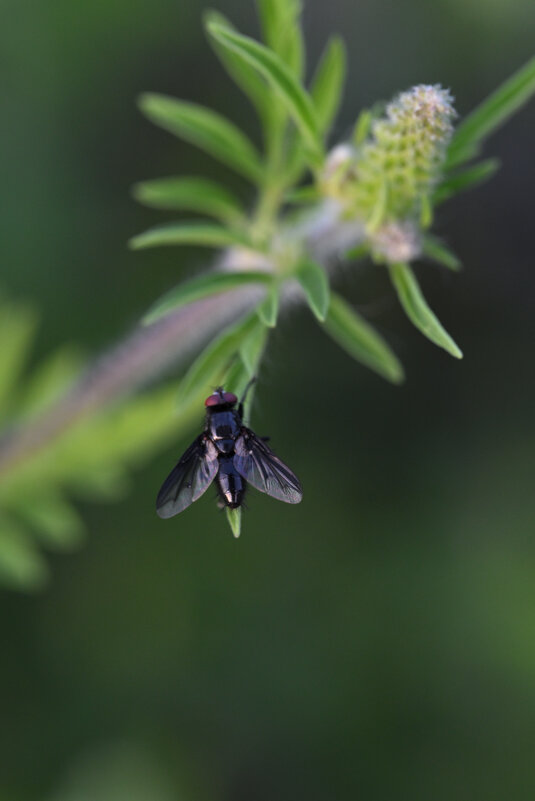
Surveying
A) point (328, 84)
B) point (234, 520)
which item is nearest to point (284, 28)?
point (328, 84)

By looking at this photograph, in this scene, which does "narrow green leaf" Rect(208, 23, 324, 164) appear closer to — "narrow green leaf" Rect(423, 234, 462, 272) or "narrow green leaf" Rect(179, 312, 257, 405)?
"narrow green leaf" Rect(423, 234, 462, 272)

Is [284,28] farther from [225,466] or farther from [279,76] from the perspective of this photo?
[225,466]

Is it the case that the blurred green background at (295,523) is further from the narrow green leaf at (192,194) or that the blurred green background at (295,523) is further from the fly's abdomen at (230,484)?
the fly's abdomen at (230,484)

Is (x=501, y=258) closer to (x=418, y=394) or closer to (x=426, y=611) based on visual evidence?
(x=418, y=394)

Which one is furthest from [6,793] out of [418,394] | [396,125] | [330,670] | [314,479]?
[396,125]

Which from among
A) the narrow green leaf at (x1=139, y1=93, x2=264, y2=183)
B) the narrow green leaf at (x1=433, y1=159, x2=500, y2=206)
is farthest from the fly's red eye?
the narrow green leaf at (x1=139, y1=93, x2=264, y2=183)

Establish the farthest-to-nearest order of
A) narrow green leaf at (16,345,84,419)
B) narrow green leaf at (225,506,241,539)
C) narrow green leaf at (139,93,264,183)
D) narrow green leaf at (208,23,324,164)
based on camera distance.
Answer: narrow green leaf at (16,345,84,419)
narrow green leaf at (139,93,264,183)
narrow green leaf at (208,23,324,164)
narrow green leaf at (225,506,241,539)

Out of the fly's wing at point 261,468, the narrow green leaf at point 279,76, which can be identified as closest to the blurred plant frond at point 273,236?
the narrow green leaf at point 279,76
